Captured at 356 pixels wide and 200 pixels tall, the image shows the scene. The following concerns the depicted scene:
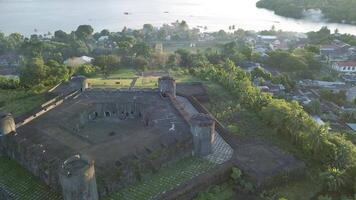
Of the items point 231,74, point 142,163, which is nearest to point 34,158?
point 142,163

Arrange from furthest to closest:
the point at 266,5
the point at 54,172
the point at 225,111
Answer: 1. the point at 266,5
2. the point at 225,111
3. the point at 54,172

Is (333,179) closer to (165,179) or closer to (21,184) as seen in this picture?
(165,179)

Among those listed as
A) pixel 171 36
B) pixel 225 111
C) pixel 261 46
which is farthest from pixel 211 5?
pixel 225 111

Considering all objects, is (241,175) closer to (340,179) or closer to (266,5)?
(340,179)

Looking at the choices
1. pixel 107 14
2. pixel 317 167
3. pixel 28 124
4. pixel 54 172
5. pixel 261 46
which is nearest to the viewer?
pixel 54 172

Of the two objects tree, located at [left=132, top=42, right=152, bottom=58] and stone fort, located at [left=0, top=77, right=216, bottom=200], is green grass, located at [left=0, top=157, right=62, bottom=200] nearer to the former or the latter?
stone fort, located at [left=0, top=77, right=216, bottom=200]

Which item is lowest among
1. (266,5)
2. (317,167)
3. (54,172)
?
(317,167)

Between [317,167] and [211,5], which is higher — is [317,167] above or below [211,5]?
below

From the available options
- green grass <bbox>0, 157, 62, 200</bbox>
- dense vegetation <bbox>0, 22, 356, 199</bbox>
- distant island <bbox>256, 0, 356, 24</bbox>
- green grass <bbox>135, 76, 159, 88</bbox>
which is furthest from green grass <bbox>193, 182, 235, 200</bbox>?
distant island <bbox>256, 0, 356, 24</bbox>

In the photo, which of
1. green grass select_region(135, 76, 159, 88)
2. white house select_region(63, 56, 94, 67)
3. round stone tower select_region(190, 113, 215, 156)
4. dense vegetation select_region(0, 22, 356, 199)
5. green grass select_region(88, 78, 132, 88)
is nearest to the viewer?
round stone tower select_region(190, 113, 215, 156)
